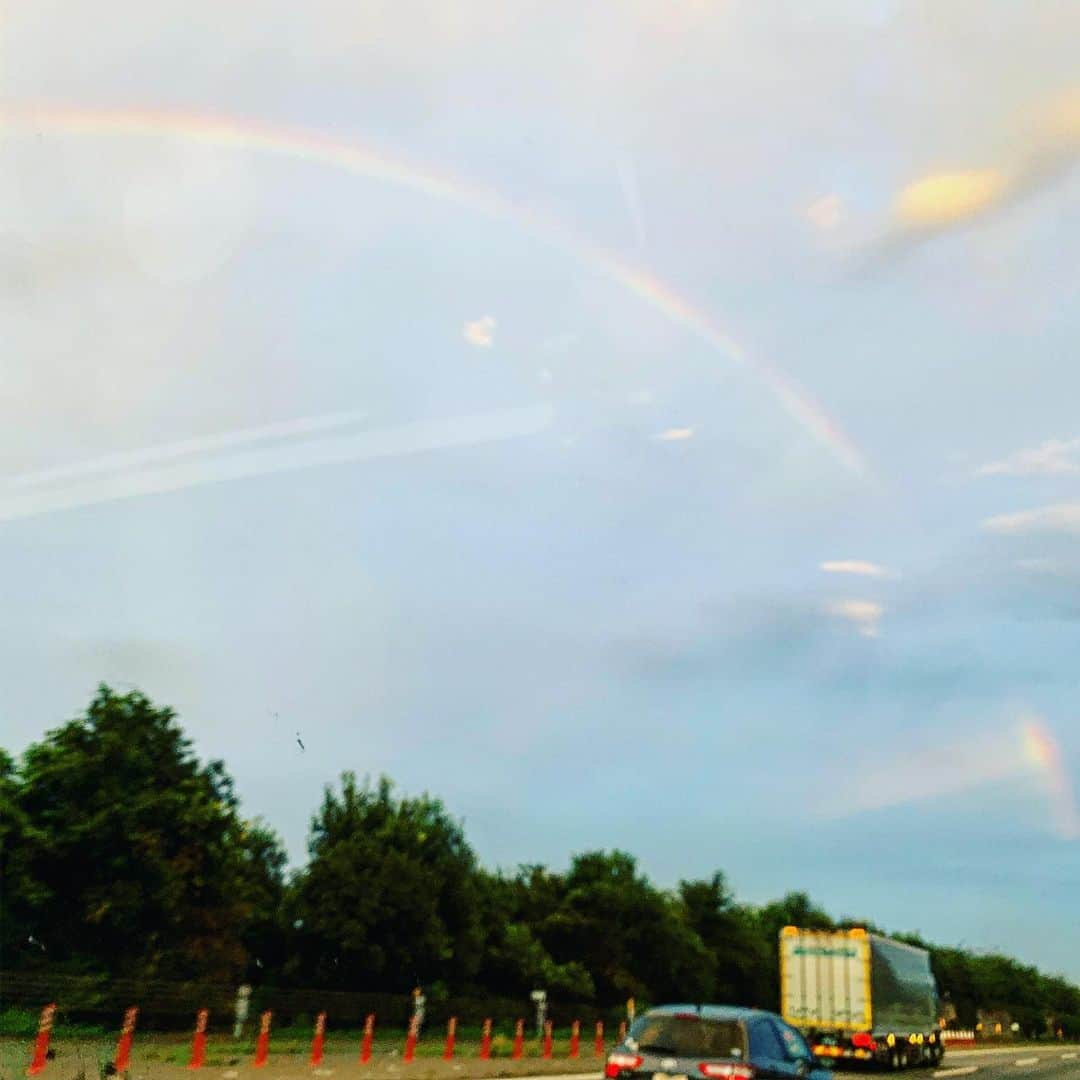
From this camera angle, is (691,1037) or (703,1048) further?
(691,1037)

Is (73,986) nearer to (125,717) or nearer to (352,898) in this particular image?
(125,717)

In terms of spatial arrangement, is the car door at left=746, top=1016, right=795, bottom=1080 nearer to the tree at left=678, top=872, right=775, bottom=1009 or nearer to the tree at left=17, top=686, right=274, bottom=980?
the tree at left=17, top=686, right=274, bottom=980

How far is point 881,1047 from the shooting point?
3403cm

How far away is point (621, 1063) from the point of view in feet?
43.1

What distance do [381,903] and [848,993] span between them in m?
17.4

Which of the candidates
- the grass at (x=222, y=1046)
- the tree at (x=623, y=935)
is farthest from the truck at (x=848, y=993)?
the tree at (x=623, y=935)

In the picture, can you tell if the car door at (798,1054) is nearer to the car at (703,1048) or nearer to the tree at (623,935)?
the car at (703,1048)

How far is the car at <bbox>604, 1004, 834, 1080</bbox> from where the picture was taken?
12.8m

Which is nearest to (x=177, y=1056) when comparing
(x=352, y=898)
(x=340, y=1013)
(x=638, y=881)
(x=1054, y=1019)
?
(x=340, y=1013)

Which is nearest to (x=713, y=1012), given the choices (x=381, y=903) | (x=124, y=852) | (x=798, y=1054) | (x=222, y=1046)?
(x=798, y=1054)

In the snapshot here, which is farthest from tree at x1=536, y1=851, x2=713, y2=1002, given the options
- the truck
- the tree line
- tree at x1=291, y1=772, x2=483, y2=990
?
the truck

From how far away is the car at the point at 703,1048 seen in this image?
1284cm

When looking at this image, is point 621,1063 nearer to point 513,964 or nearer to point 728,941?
point 513,964

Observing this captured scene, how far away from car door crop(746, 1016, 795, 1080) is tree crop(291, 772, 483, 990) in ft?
101
